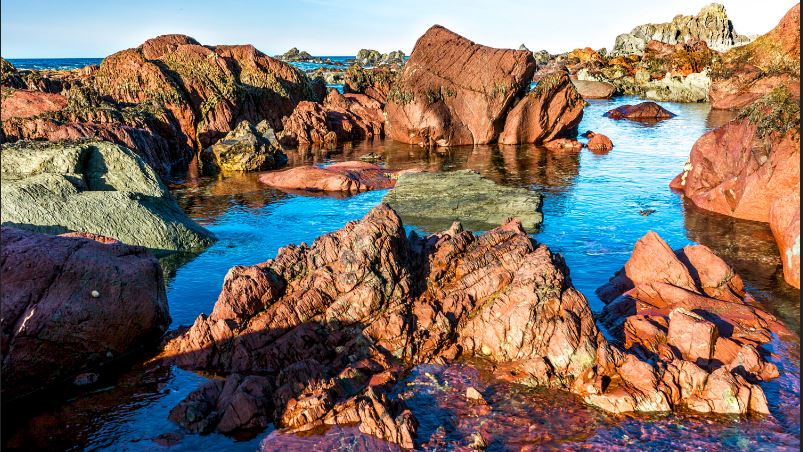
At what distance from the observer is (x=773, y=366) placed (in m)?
14.4

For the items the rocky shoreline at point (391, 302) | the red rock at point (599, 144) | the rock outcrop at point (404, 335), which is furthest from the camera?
the red rock at point (599, 144)

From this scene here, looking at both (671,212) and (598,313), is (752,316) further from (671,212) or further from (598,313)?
Answer: (671,212)

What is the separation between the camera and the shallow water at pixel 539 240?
12328 millimetres

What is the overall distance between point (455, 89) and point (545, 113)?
340 inches

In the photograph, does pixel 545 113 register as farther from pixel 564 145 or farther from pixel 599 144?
pixel 599 144

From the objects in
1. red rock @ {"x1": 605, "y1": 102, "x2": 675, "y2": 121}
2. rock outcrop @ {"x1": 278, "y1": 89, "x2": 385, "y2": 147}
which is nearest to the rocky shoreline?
rock outcrop @ {"x1": 278, "y1": 89, "x2": 385, "y2": 147}

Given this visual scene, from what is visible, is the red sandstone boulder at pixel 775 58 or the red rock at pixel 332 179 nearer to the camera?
the red sandstone boulder at pixel 775 58

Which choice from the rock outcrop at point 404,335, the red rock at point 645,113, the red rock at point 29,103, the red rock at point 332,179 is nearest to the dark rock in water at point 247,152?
the red rock at point 332,179

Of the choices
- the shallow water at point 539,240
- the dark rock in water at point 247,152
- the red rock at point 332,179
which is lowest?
the shallow water at point 539,240

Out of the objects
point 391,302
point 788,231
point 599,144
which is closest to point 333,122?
point 599,144

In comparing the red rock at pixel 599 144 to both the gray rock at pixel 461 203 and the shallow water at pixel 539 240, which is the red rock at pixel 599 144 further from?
the gray rock at pixel 461 203

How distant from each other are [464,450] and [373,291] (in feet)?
18.1

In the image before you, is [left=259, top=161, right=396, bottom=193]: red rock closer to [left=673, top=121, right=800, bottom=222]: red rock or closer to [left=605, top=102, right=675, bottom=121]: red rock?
[left=673, top=121, right=800, bottom=222]: red rock

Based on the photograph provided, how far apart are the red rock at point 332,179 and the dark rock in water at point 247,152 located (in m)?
2.55
